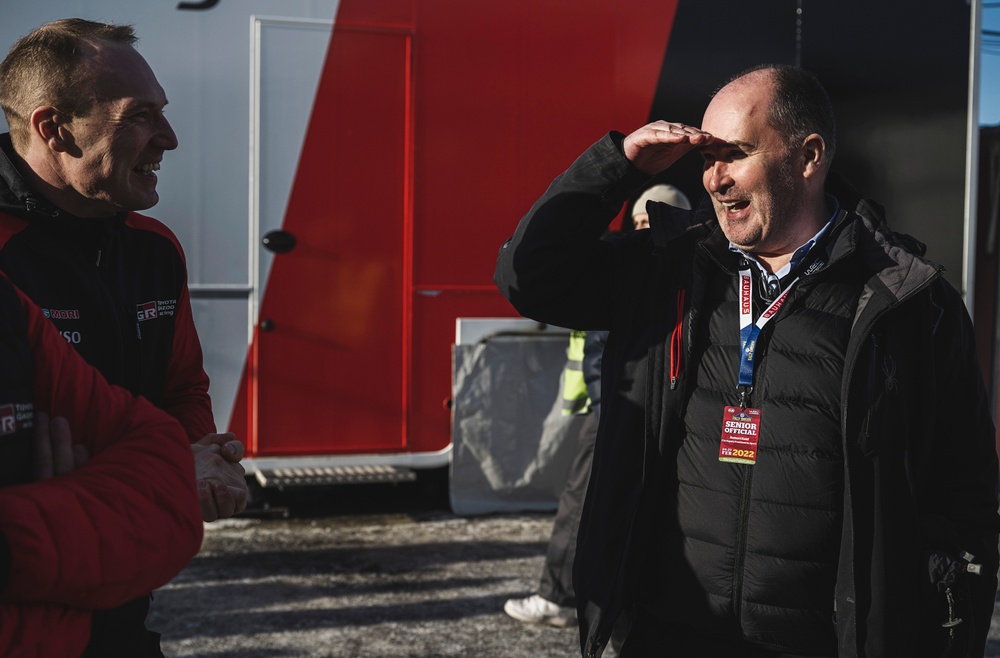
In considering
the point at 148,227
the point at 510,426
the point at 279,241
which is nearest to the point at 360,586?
the point at 510,426

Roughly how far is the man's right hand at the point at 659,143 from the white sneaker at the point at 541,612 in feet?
8.41

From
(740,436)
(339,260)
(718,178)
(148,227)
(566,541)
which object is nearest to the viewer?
(740,436)

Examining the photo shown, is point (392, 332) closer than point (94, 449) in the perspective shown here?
No

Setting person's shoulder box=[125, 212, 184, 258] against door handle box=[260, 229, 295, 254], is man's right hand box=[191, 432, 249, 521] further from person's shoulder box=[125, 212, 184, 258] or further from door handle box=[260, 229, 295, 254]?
door handle box=[260, 229, 295, 254]

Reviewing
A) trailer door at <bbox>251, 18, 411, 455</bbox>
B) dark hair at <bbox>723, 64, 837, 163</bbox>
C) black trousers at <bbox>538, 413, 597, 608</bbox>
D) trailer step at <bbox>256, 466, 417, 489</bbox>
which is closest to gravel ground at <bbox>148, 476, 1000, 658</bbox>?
black trousers at <bbox>538, 413, 597, 608</bbox>

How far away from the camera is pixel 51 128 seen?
1.99 meters

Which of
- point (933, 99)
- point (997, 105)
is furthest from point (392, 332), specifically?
point (997, 105)

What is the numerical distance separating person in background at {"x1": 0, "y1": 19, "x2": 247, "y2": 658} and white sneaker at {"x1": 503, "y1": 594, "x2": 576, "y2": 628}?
2.40 metres

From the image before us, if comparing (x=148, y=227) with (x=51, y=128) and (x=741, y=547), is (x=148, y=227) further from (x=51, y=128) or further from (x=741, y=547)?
(x=741, y=547)

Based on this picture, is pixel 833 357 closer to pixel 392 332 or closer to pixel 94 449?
pixel 94 449

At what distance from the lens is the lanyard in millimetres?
2078

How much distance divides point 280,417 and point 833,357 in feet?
12.2

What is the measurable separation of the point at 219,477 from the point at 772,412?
1087 mm

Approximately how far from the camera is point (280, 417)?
207 inches
